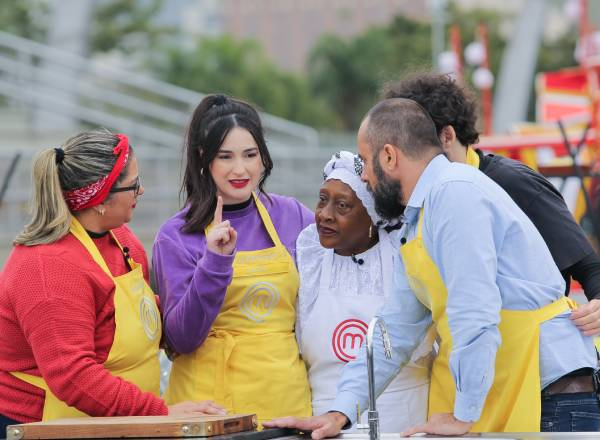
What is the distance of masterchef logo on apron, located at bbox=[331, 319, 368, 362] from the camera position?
368 cm

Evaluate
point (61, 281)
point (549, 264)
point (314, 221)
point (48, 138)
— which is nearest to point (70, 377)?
point (61, 281)

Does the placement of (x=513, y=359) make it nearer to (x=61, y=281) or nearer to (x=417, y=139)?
(x=417, y=139)

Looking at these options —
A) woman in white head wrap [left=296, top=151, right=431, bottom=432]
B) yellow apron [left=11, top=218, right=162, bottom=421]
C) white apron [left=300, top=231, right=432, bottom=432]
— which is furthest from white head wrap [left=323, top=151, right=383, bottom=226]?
yellow apron [left=11, top=218, right=162, bottom=421]

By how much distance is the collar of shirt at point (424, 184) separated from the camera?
3077mm

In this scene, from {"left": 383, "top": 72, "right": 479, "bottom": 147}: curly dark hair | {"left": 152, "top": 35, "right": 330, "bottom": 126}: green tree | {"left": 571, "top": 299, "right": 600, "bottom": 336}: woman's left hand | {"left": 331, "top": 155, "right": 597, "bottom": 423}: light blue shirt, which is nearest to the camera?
{"left": 331, "top": 155, "right": 597, "bottom": 423}: light blue shirt

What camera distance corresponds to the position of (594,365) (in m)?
3.20

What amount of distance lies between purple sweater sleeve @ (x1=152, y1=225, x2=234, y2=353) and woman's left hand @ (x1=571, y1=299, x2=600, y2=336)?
1.11 metres

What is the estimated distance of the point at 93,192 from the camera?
11.6 ft

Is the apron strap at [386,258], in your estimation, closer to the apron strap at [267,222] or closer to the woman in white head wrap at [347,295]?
the woman in white head wrap at [347,295]

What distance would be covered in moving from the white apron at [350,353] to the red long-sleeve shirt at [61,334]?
24.4 inches

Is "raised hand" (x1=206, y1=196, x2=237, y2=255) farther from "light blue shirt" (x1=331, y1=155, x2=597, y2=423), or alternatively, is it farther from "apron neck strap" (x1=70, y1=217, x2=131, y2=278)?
"light blue shirt" (x1=331, y1=155, x2=597, y2=423)

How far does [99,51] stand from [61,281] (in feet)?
117

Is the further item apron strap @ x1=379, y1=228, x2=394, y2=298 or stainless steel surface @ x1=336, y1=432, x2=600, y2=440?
apron strap @ x1=379, y1=228, x2=394, y2=298

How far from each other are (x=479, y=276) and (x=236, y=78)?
1679 inches
